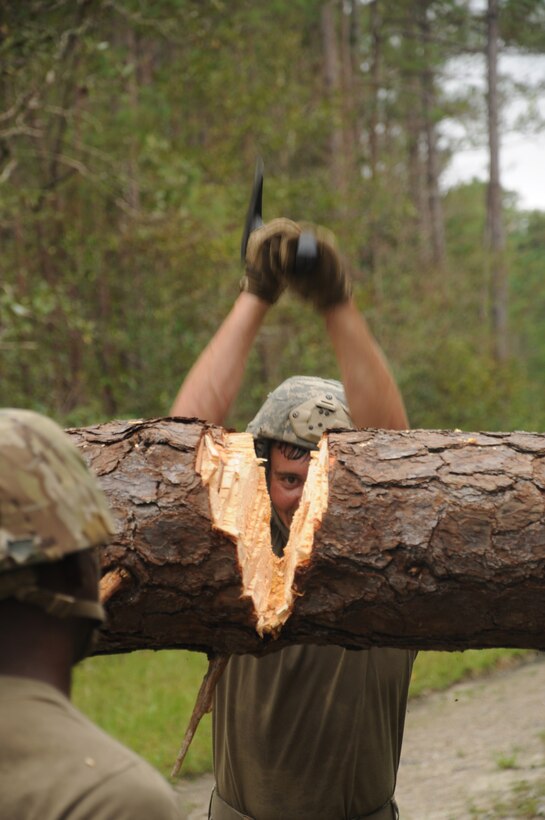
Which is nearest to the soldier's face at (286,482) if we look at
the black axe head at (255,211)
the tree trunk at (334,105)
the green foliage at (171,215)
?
the black axe head at (255,211)

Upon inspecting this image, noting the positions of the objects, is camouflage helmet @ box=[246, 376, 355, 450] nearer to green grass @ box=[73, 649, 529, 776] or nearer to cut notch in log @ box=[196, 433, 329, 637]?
cut notch in log @ box=[196, 433, 329, 637]

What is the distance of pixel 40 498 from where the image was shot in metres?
1.61

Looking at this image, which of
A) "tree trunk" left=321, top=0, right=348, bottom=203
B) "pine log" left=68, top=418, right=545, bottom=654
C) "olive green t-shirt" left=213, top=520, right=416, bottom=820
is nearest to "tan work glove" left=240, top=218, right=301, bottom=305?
"pine log" left=68, top=418, right=545, bottom=654

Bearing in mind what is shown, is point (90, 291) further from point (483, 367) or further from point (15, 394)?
point (483, 367)

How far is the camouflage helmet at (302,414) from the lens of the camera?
339cm

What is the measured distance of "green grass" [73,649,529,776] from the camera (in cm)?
660

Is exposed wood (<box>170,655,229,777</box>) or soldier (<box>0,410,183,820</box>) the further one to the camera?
exposed wood (<box>170,655,229,777</box>)

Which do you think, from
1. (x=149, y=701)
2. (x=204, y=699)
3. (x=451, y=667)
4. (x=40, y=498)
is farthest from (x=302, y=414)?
(x=451, y=667)

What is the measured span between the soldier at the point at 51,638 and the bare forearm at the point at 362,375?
5.30 feet

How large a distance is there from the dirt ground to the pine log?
3134 millimetres

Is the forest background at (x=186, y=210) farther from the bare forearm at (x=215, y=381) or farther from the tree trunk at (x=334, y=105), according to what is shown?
the bare forearm at (x=215, y=381)

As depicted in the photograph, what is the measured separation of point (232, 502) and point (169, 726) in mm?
4567

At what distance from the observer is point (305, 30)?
22.2 metres

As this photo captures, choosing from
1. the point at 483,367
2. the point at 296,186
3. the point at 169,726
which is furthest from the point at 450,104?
the point at 169,726
